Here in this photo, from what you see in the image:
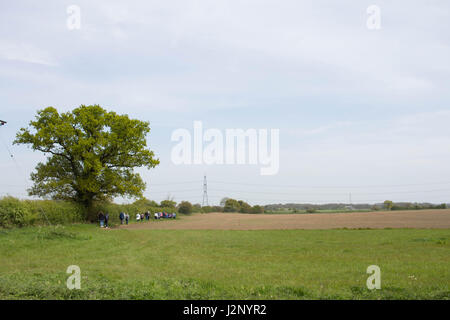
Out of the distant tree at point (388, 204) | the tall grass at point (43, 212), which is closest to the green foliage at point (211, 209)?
the distant tree at point (388, 204)

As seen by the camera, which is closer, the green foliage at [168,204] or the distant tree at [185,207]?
the green foliage at [168,204]

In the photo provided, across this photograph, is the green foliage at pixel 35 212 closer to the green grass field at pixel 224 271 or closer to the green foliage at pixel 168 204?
the green grass field at pixel 224 271

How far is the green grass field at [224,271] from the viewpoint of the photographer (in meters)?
8.88

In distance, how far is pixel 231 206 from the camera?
111 m

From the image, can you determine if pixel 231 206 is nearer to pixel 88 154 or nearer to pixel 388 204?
pixel 388 204

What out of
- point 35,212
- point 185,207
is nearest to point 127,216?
point 35,212

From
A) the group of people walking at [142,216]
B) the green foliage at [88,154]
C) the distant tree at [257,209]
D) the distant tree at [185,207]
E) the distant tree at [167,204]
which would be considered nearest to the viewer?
the green foliage at [88,154]

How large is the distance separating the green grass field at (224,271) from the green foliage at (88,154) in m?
18.7

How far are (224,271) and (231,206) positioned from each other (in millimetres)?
98939

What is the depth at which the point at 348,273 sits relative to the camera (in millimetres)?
11766
